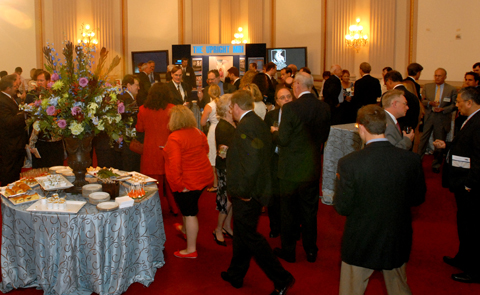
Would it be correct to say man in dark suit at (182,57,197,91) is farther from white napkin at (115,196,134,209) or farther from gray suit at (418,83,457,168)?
white napkin at (115,196,134,209)

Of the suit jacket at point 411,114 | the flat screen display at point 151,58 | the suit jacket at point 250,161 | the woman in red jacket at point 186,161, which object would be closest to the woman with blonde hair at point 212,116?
the woman in red jacket at point 186,161

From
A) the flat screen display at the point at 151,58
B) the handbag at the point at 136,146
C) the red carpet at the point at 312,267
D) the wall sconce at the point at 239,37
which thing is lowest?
the red carpet at the point at 312,267

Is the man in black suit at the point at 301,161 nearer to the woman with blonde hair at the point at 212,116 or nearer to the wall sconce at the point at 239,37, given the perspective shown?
the woman with blonde hair at the point at 212,116

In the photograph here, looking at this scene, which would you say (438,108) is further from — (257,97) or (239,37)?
(239,37)

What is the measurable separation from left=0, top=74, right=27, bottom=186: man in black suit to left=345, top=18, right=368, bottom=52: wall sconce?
25.8 feet

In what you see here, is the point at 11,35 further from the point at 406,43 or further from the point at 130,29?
the point at 406,43

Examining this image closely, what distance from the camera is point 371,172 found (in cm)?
226

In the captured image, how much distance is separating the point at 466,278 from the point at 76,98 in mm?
3463

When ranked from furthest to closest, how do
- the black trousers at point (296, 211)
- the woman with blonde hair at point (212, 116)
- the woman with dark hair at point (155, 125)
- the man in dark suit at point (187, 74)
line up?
the man in dark suit at point (187, 74) → the woman with blonde hair at point (212, 116) → the woman with dark hair at point (155, 125) → the black trousers at point (296, 211)

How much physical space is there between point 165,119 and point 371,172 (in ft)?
8.81

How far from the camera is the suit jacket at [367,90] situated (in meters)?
7.04

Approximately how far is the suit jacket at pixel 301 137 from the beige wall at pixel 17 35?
1021cm

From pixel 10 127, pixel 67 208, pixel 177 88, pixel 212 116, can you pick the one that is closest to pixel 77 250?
pixel 67 208

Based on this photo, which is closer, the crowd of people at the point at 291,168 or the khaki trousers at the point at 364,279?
the crowd of people at the point at 291,168
